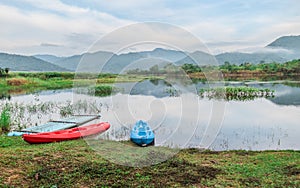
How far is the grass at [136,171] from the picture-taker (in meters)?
4.58

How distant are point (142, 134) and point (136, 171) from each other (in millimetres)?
3102

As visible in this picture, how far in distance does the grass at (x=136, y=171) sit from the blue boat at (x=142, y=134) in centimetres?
199

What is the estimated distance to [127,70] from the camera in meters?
6.24

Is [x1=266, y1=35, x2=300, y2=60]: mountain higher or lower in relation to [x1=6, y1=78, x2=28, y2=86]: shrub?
higher

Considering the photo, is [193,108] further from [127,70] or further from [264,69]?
[264,69]

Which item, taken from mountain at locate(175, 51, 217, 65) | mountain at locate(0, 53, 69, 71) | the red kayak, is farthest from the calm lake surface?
mountain at locate(0, 53, 69, 71)

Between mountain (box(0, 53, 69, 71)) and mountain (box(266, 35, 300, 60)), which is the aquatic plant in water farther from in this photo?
mountain (box(266, 35, 300, 60))

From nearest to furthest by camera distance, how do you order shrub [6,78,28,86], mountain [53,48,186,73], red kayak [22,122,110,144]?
mountain [53,48,186,73]
red kayak [22,122,110,144]
shrub [6,78,28,86]

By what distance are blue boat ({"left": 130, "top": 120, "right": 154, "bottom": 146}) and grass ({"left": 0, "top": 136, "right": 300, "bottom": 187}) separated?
1.99 meters

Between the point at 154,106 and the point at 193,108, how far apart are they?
4.84 ft

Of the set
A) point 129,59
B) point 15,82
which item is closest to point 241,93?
point 129,59

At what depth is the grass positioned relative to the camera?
15.0 ft

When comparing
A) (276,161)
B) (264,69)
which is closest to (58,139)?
(276,161)

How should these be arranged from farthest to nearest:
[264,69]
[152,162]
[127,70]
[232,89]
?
[264,69] < [232,89] < [127,70] < [152,162]
